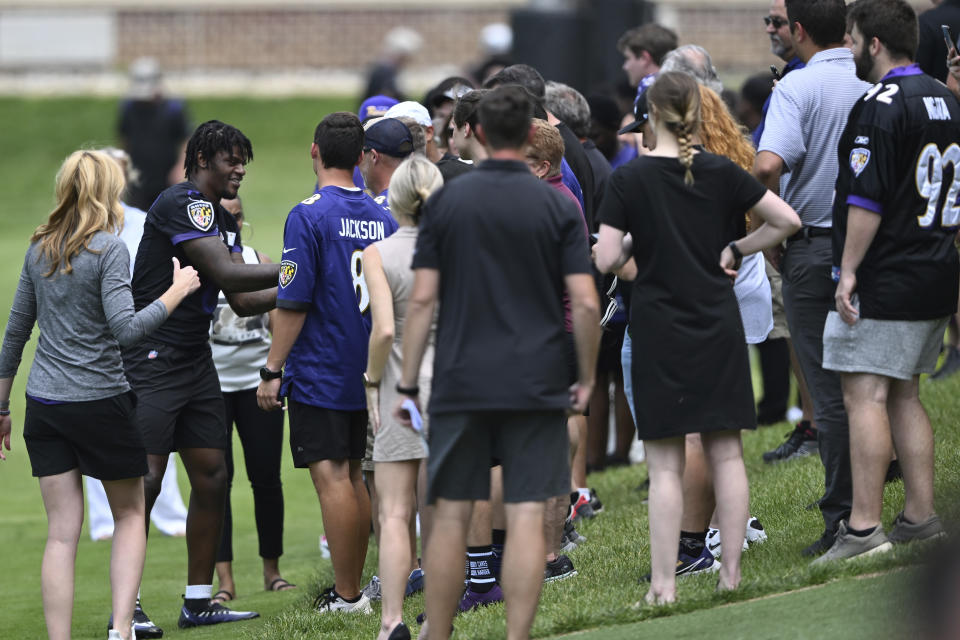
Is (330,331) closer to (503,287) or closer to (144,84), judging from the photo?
(503,287)

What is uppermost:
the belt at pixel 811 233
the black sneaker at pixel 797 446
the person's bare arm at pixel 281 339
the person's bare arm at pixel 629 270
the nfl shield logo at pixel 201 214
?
the nfl shield logo at pixel 201 214

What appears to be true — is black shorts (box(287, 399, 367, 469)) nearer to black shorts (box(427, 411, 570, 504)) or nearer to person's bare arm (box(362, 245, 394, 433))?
person's bare arm (box(362, 245, 394, 433))

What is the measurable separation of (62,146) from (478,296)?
23.9m

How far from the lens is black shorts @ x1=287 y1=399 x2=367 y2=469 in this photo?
6.16 meters

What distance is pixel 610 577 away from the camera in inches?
237

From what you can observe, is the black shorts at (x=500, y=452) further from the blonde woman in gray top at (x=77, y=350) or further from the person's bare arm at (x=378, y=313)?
the blonde woman in gray top at (x=77, y=350)

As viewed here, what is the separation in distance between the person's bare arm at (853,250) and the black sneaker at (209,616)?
3.26 metres

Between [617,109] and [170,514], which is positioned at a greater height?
[617,109]

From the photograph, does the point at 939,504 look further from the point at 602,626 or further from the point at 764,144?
the point at 764,144

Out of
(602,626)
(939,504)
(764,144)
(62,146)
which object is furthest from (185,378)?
(62,146)

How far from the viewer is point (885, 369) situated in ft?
17.9

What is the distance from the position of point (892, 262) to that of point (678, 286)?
3.01ft

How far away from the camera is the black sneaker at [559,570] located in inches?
244

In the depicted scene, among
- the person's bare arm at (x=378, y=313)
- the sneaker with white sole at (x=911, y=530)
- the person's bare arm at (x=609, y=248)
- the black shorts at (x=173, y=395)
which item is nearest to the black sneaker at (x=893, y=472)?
the sneaker with white sole at (x=911, y=530)
